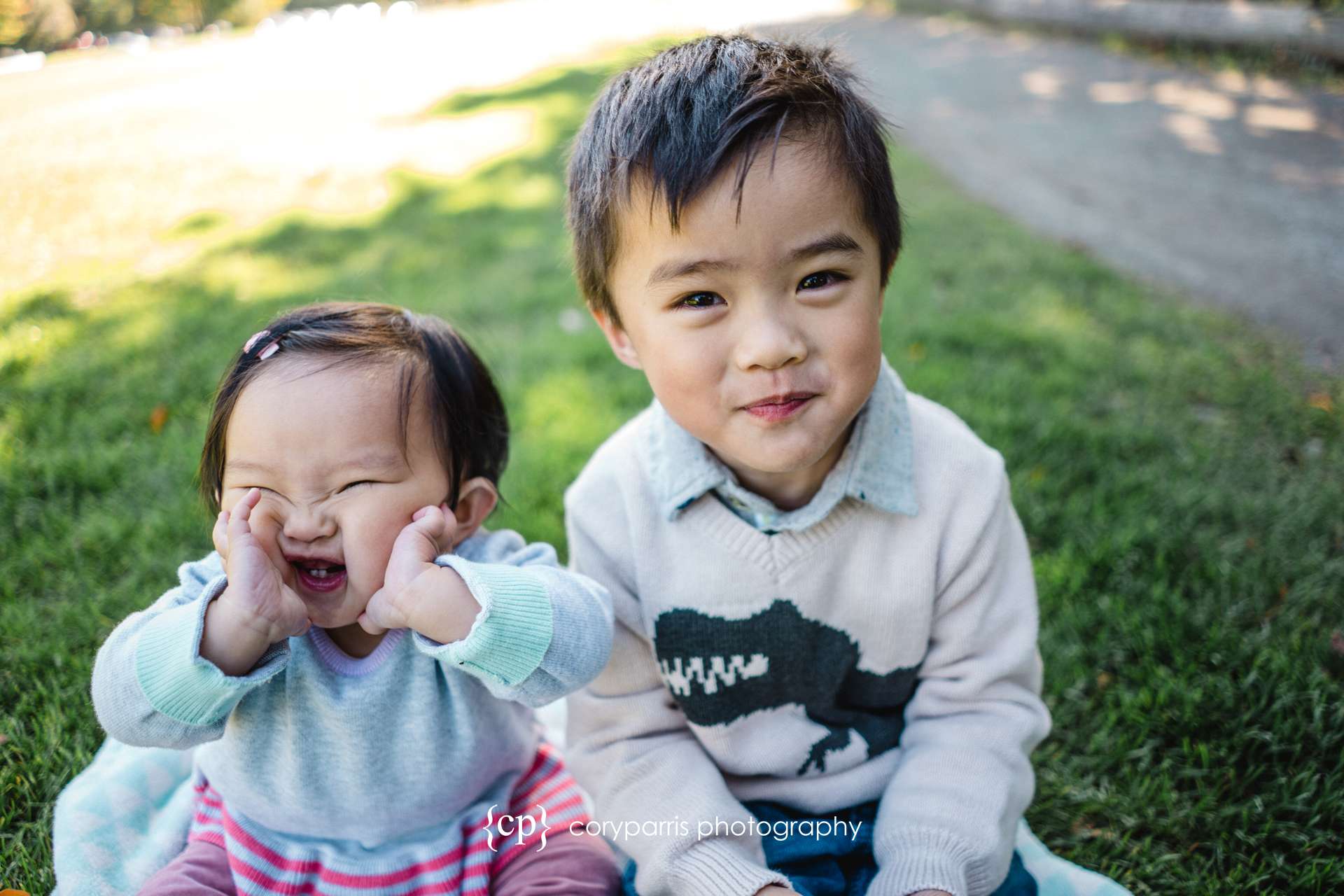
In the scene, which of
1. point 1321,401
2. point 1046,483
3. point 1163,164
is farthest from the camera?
point 1163,164

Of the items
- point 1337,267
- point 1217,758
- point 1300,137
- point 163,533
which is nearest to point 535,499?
point 163,533

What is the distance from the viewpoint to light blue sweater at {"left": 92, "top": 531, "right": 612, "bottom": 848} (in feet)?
4.71

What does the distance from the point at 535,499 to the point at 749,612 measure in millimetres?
1285

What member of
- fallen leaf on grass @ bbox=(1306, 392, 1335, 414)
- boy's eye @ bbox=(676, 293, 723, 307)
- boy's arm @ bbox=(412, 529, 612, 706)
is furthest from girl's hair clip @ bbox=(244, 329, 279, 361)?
fallen leaf on grass @ bbox=(1306, 392, 1335, 414)

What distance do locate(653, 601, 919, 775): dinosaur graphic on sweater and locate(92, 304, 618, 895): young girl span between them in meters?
0.19

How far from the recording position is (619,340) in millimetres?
1747

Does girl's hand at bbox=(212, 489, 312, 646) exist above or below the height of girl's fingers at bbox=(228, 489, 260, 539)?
below

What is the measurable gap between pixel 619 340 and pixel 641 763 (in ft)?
2.57

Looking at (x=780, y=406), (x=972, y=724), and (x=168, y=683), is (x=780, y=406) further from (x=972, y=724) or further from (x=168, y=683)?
(x=168, y=683)

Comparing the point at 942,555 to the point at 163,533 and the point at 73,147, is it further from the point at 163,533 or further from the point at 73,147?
the point at 73,147

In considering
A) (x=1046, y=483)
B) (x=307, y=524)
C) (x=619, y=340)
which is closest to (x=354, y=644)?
(x=307, y=524)

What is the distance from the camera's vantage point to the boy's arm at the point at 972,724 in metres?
1.56

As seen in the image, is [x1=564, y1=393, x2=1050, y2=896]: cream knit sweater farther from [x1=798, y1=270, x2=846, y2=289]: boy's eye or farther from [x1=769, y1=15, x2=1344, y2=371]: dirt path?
[x1=769, y1=15, x2=1344, y2=371]: dirt path

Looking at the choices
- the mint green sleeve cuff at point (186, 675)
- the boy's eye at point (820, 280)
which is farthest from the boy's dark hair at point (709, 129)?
the mint green sleeve cuff at point (186, 675)
